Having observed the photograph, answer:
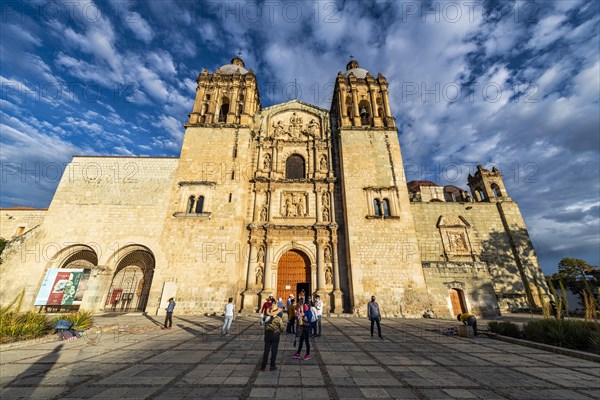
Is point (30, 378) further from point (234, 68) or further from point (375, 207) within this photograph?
point (234, 68)

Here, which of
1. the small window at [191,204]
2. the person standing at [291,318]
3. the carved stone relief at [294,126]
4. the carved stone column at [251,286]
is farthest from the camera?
the carved stone relief at [294,126]

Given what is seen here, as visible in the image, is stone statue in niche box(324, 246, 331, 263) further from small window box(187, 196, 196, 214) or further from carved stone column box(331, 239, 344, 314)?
small window box(187, 196, 196, 214)

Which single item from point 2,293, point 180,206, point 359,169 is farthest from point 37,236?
point 359,169

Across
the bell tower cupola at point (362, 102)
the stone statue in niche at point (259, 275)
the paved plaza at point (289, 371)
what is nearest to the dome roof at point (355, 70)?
the bell tower cupola at point (362, 102)

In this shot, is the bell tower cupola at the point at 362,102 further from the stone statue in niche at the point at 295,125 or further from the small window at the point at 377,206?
the small window at the point at 377,206

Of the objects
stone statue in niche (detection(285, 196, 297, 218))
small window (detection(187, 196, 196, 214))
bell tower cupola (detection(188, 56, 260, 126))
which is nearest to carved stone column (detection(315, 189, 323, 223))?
stone statue in niche (detection(285, 196, 297, 218))

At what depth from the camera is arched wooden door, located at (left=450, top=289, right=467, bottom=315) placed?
14.4 meters

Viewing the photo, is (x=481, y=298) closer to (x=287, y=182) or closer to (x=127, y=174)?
(x=287, y=182)

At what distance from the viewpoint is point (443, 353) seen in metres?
6.39

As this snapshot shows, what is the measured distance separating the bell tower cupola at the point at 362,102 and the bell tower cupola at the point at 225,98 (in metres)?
7.70

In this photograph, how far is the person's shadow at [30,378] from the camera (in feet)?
12.1

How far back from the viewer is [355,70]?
2494cm

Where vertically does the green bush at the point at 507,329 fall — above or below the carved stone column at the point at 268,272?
below

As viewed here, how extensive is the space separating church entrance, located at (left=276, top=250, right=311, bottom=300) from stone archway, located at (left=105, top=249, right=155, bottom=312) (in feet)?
29.2
